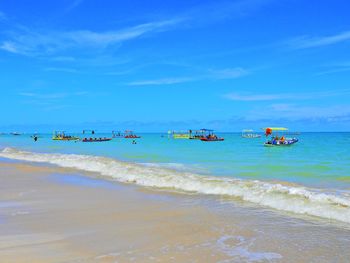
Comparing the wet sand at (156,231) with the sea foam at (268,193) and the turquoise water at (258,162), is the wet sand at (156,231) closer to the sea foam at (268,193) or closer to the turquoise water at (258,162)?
the sea foam at (268,193)

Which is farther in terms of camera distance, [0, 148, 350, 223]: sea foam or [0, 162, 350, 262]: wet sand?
[0, 148, 350, 223]: sea foam

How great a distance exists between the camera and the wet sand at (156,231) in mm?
6168

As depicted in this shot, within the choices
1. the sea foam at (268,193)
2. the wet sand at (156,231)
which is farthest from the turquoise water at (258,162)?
the wet sand at (156,231)

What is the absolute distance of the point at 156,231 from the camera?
7699 mm

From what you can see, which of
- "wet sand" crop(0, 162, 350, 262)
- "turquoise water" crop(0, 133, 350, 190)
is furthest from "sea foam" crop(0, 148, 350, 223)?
"turquoise water" crop(0, 133, 350, 190)

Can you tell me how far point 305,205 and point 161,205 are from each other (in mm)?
3711

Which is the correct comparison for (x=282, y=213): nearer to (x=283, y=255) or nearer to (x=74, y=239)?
(x=283, y=255)

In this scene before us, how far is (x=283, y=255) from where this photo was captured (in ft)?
20.2

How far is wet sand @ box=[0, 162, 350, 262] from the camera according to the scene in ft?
20.2

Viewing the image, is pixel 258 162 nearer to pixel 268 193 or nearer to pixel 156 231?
pixel 268 193

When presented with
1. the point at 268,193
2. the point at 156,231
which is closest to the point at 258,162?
the point at 268,193

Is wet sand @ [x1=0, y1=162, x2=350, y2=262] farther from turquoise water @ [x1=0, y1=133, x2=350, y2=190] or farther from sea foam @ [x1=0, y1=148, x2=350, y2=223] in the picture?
turquoise water @ [x1=0, y1=133, x2=350, y2=190]

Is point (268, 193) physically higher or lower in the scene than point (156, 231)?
higher

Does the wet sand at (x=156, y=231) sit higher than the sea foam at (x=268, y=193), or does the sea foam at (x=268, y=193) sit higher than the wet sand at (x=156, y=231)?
the sea foam at (x=268, y=193)
